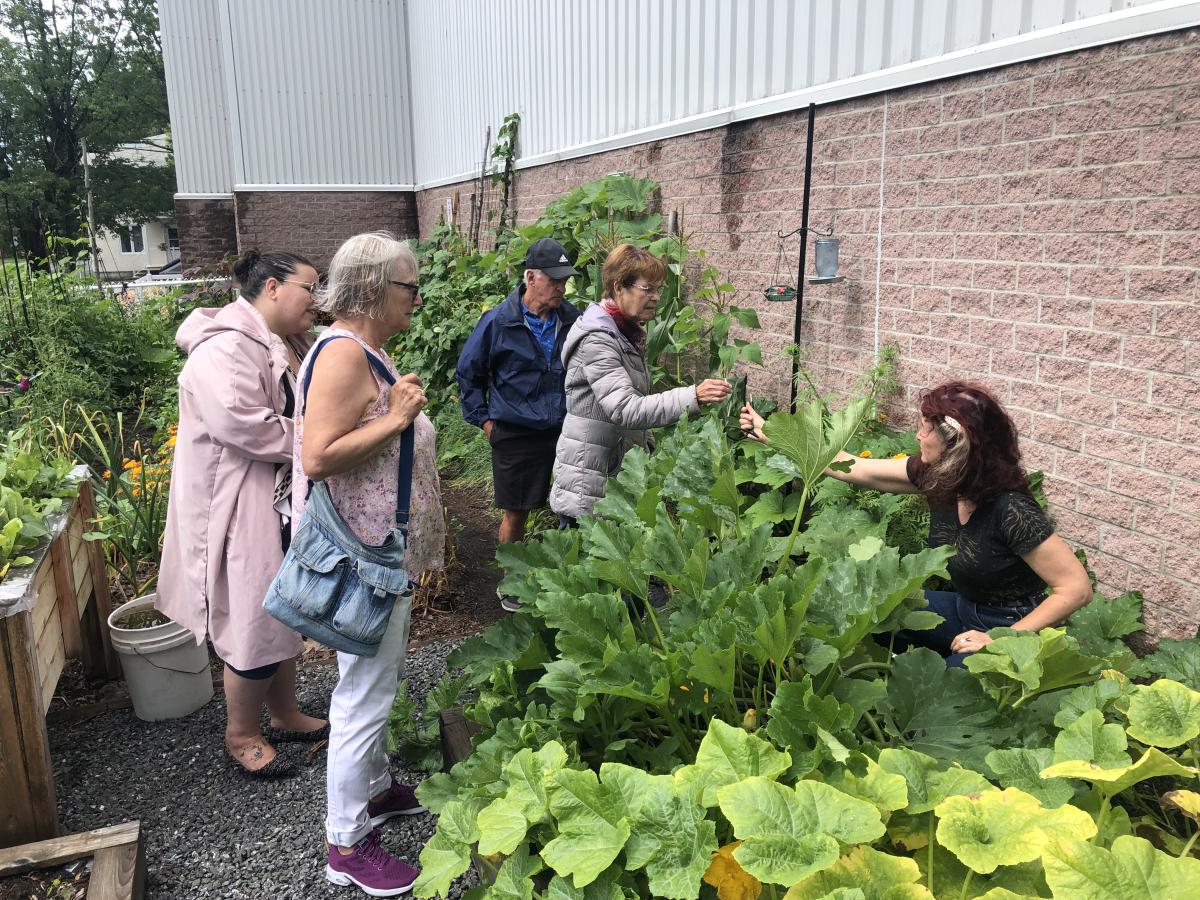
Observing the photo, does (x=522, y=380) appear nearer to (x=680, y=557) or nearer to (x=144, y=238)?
(x=680, y=557)

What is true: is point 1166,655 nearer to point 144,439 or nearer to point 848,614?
point 848,614

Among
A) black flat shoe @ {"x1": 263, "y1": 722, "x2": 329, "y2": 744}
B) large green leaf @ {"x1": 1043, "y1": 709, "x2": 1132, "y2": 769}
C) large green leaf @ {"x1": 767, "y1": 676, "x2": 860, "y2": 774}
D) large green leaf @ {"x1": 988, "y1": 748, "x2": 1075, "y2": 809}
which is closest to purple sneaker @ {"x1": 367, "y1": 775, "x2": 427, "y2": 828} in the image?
black flat shoe @ {"x1": 263, "y1": 722, "x2": 329, "y2": 744}

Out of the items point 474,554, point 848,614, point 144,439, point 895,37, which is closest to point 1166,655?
point 848,614

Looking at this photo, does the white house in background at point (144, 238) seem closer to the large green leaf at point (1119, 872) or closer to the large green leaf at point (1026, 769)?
the large green leaf at point (1026, 769)

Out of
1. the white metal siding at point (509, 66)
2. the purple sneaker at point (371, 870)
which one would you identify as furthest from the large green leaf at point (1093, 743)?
the white metal siding at point (509, 66)

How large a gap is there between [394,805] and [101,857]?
827mm

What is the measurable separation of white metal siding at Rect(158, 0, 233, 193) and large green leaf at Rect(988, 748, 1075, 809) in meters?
17.2

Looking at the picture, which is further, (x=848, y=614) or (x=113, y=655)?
(x=113, y=655)

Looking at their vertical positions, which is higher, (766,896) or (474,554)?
(766,896)

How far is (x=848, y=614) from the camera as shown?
1.70 m

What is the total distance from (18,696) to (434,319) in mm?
6198

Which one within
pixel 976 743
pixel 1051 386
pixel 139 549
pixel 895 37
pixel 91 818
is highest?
pixel 895 37

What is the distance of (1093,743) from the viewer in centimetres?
144

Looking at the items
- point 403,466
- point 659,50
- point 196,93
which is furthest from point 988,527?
point 196,93
